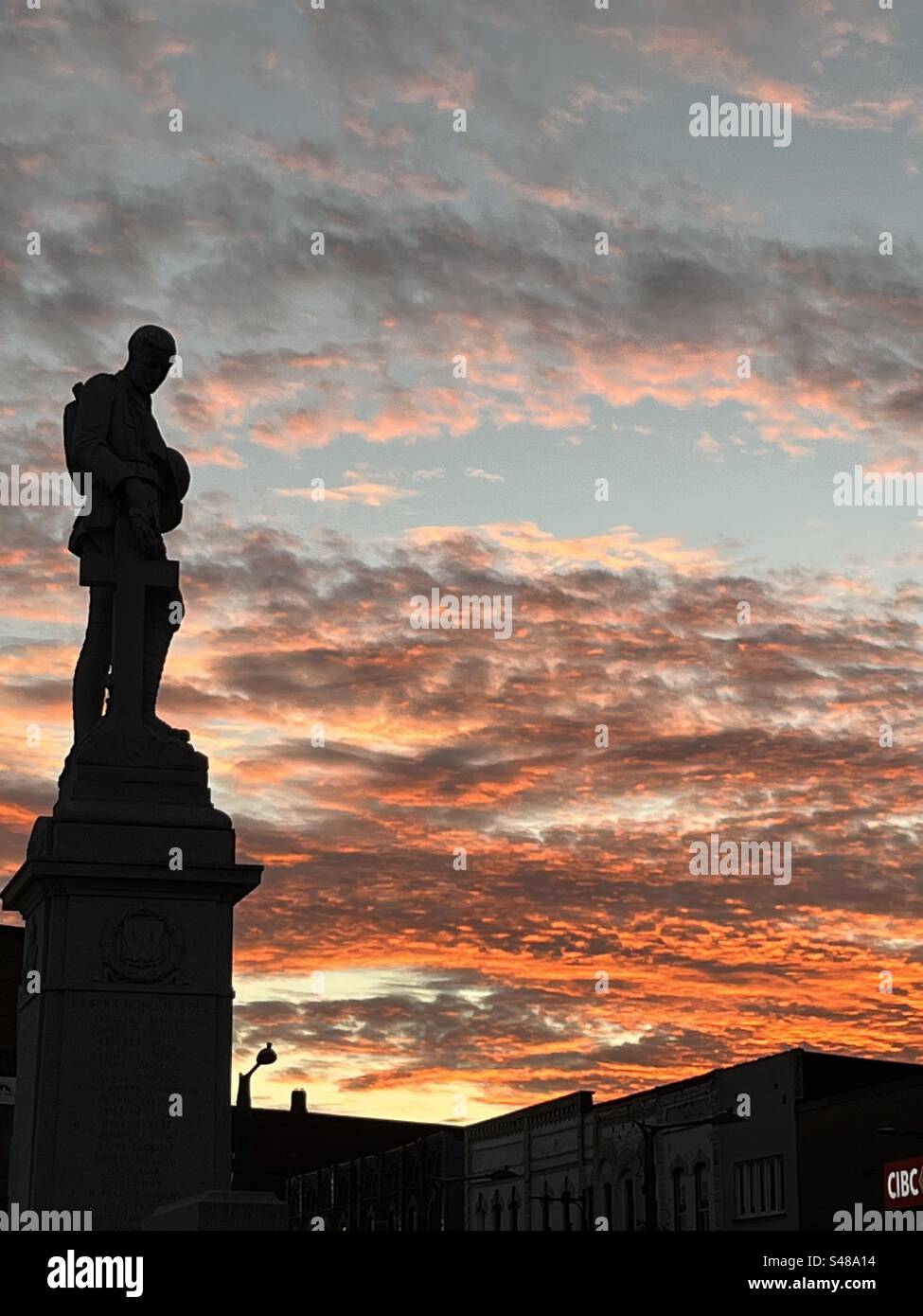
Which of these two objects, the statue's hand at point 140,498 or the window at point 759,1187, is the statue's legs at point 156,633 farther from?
the window at point 759,1187

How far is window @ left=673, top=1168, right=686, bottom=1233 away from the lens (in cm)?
6588

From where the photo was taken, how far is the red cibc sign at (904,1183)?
54000 millimetres

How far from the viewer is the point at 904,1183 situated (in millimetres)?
54938

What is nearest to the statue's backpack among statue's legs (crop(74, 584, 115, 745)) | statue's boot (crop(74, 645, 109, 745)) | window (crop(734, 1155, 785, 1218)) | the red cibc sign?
statue's legs (crop(74, 584, 115, 745))

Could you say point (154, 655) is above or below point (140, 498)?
below

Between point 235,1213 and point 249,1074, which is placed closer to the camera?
point 235,1213

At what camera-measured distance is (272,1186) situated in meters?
95.4

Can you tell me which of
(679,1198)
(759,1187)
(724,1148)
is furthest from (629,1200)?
(759,1187)

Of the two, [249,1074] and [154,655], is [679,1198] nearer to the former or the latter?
[249,1074]

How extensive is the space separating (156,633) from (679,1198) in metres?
50.0

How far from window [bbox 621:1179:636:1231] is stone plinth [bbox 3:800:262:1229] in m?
51.3

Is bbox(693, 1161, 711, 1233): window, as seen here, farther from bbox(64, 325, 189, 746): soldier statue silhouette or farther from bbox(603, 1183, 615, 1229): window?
bbox(64, 325, 189, 746): soldier statue silhouette
